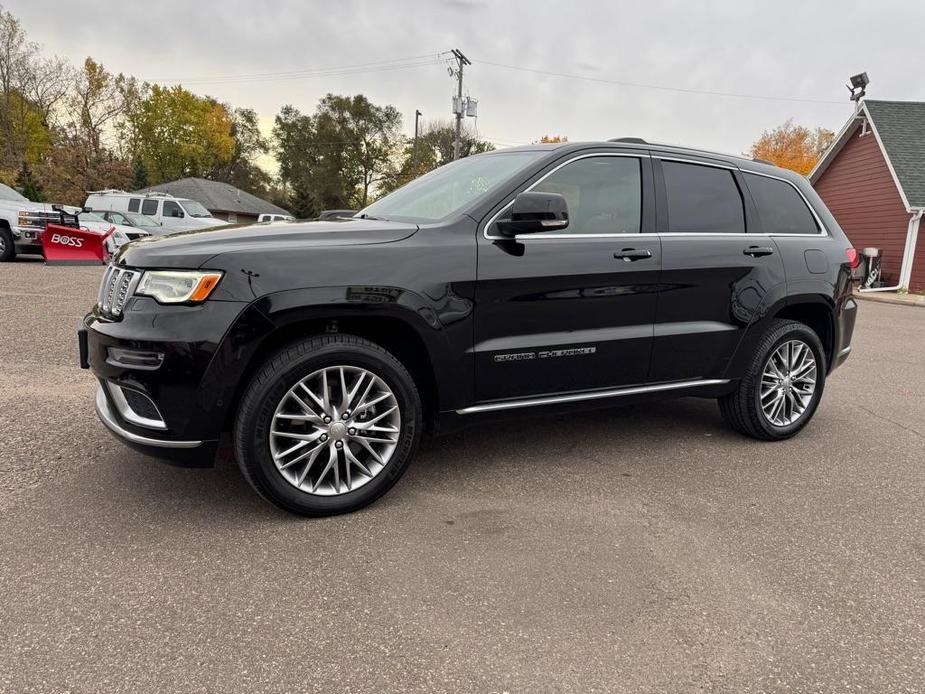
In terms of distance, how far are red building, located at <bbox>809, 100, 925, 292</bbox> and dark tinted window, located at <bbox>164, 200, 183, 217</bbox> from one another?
23.6 m

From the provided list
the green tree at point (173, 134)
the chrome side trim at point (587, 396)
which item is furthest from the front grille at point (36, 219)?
the green tree at point (173, 134)

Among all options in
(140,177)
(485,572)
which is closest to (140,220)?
(485,572)

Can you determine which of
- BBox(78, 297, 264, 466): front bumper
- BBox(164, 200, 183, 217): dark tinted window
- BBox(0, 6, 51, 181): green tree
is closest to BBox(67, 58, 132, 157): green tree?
BBox(0, 6, 51, 181): green tree

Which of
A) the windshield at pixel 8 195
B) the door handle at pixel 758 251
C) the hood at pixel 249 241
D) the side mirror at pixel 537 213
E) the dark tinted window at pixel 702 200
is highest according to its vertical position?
the windshield at pixel 8 195

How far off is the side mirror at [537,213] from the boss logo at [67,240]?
13.9 meters

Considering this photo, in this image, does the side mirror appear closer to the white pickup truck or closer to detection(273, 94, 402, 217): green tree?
the white pickup truck

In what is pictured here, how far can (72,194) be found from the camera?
39312 millimetres

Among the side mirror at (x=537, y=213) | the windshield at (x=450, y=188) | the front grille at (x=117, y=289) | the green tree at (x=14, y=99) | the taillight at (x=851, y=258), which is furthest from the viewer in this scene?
the green tree at (x=14, y=99)

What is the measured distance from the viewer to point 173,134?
2351 inches

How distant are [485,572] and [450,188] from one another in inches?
85.0

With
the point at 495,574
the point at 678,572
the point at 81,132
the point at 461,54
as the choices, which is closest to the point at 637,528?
the point at 678,572

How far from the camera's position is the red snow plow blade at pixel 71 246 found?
13680 millimetres

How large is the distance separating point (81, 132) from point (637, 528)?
162 feet

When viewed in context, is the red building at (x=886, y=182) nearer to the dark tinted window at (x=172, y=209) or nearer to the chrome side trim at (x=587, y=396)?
the chrome side trim at (x=587, y=396)
